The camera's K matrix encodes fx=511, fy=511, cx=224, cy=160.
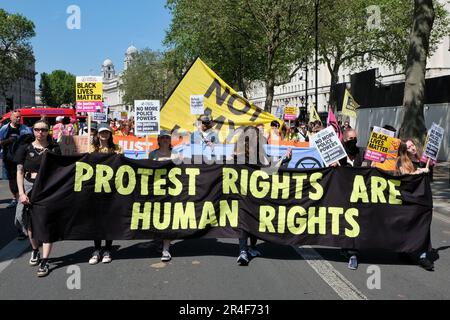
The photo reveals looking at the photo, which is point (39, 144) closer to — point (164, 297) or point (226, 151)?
point (164, 297)

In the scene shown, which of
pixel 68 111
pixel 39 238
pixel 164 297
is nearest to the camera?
pixel 164 297

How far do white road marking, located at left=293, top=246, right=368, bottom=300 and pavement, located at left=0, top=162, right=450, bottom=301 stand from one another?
1 centimetres

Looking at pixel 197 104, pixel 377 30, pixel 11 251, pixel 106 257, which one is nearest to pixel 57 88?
pixel 377 30

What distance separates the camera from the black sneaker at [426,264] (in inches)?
245

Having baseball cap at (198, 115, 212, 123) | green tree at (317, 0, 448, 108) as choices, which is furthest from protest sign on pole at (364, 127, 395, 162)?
green tree at (317, 0, 448, 108)

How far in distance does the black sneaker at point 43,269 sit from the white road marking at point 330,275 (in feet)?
10.3

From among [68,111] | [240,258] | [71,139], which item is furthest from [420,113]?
[68,111]

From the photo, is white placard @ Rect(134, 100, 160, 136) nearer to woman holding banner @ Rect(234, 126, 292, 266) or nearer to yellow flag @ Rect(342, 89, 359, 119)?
woman holding banner @ Rect(234, 126, 292, 266)

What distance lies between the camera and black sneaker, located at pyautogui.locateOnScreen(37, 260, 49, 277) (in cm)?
577

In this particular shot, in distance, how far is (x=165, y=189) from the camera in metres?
6.48

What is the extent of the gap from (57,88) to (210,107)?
164270 millimetres

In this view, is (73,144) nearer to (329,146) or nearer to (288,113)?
(329,146)

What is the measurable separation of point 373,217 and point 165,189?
2.62m

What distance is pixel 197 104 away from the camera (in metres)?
9.25
